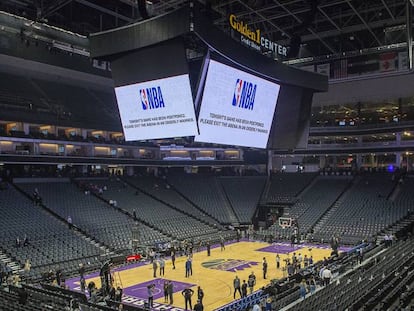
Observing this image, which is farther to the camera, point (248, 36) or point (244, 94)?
point (248, 36)

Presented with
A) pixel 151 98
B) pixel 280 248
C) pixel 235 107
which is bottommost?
pixel 280 248

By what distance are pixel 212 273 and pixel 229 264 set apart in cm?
322

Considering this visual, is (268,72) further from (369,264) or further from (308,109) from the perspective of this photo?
(369,264)

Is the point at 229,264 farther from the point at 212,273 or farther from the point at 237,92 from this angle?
the point at 237,92

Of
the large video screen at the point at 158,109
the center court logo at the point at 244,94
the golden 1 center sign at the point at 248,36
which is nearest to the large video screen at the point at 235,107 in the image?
the center court logo at the point at 244,94

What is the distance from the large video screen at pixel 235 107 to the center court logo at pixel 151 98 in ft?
5.94

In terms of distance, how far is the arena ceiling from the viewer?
97.7ft

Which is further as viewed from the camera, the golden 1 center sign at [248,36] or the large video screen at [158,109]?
the golden 1 center sign at [248,36]

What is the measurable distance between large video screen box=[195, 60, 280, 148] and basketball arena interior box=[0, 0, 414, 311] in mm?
83

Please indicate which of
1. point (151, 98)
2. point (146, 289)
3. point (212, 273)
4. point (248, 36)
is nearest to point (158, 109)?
point (151, 98)

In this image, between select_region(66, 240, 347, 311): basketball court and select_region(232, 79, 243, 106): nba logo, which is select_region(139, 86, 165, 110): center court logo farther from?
select_region(66, 240, 347, 311): basketball court

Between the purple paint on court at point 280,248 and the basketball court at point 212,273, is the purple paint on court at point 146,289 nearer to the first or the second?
the basketball court at point 212,273

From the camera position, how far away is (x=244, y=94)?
20.6 m

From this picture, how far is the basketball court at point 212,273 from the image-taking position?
79.8ft
